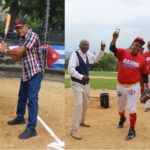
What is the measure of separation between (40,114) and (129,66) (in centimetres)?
196

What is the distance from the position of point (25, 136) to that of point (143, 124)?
91.4 inches

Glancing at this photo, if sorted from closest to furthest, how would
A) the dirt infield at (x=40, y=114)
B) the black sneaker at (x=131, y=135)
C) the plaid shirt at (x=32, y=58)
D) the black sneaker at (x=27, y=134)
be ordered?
the dirt infield at (x=40, y=114) → the black sneaker at (x=27, y=134) → the plaid shirt at (x=32, y=58) → the black sneaker at (x=131, y=135)

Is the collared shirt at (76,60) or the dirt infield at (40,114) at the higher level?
the collared shirt at (76,60)

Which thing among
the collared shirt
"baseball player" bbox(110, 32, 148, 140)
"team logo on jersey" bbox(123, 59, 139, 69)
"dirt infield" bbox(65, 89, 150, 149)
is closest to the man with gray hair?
the collared shirt

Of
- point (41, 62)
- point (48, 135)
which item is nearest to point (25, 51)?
point (41, 62)

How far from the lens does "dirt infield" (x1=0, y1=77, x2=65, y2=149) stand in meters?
5.06

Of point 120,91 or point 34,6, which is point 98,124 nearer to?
point 120,91

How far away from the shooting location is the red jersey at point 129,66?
18.7 feet

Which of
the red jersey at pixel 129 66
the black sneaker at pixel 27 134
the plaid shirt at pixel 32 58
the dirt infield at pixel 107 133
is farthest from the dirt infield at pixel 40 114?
the red jersey at pixel 129 66

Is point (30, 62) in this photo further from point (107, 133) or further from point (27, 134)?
point (107, 133)

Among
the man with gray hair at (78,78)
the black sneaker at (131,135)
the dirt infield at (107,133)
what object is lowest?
the dirt infield at (107,133)

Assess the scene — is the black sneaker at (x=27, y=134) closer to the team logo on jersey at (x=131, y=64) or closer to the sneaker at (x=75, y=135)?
the sneaker at (x=75, y=135)

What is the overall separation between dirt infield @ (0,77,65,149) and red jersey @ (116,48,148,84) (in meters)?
1.24

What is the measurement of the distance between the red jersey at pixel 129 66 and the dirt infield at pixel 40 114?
48.8 inches
